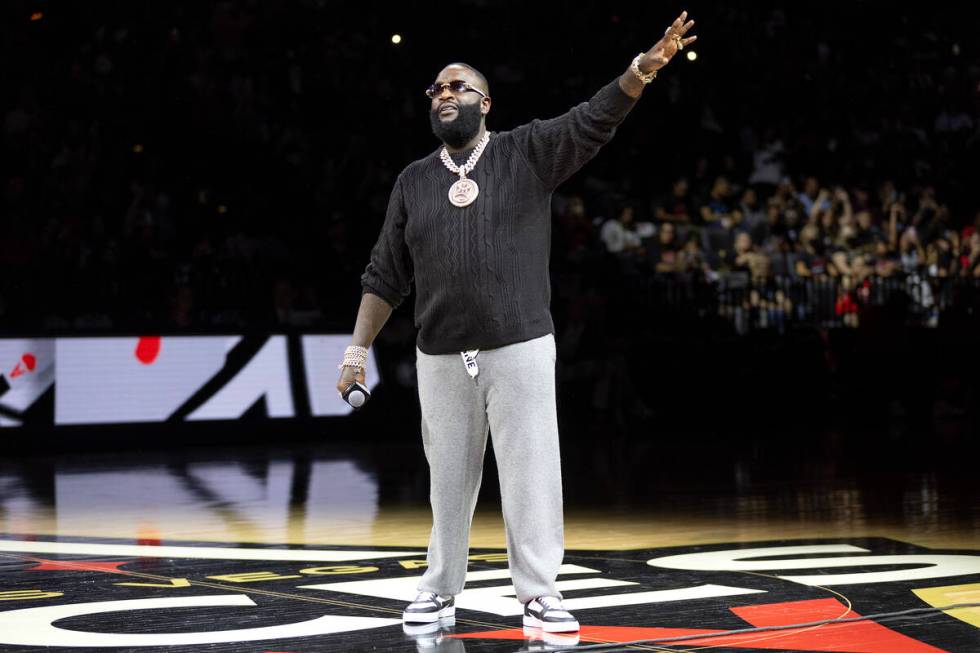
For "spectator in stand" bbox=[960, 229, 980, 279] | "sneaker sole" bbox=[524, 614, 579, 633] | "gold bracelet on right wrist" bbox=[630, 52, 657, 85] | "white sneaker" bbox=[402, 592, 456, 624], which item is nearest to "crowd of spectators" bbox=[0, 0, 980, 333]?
"spectator in stand" bbox=[960, 229, 980, 279]

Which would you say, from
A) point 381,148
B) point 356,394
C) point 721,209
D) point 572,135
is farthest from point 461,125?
point 721,209

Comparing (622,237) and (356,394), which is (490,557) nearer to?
(356,394)

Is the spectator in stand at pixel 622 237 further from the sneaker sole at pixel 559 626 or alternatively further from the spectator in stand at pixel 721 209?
the sneaker sole at pixel 559 626

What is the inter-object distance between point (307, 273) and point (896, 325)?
Answer: 6.29 meters

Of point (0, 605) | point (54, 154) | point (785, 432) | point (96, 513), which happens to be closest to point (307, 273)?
point (54, 154)

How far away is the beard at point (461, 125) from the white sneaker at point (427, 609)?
142cm

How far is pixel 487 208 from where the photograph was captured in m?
4.43

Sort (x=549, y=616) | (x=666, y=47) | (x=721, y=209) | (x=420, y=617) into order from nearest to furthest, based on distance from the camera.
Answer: (x=666, y=47)
(x=549, y=616)
(x=420, y=617)
(x=721, y=209)

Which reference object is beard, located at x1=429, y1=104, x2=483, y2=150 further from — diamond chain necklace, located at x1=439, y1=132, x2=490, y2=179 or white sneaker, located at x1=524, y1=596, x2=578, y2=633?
white sneaker, located at x1=524, y1=596, x2=578, y2=633

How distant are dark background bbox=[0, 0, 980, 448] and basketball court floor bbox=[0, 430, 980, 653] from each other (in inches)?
100

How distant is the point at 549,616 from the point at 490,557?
1.91 metres

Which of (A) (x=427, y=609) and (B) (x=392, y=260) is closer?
(A) (x=427, y=609)

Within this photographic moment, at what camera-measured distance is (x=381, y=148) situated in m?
16.5

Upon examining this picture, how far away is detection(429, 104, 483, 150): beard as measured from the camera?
4484 millimetres
